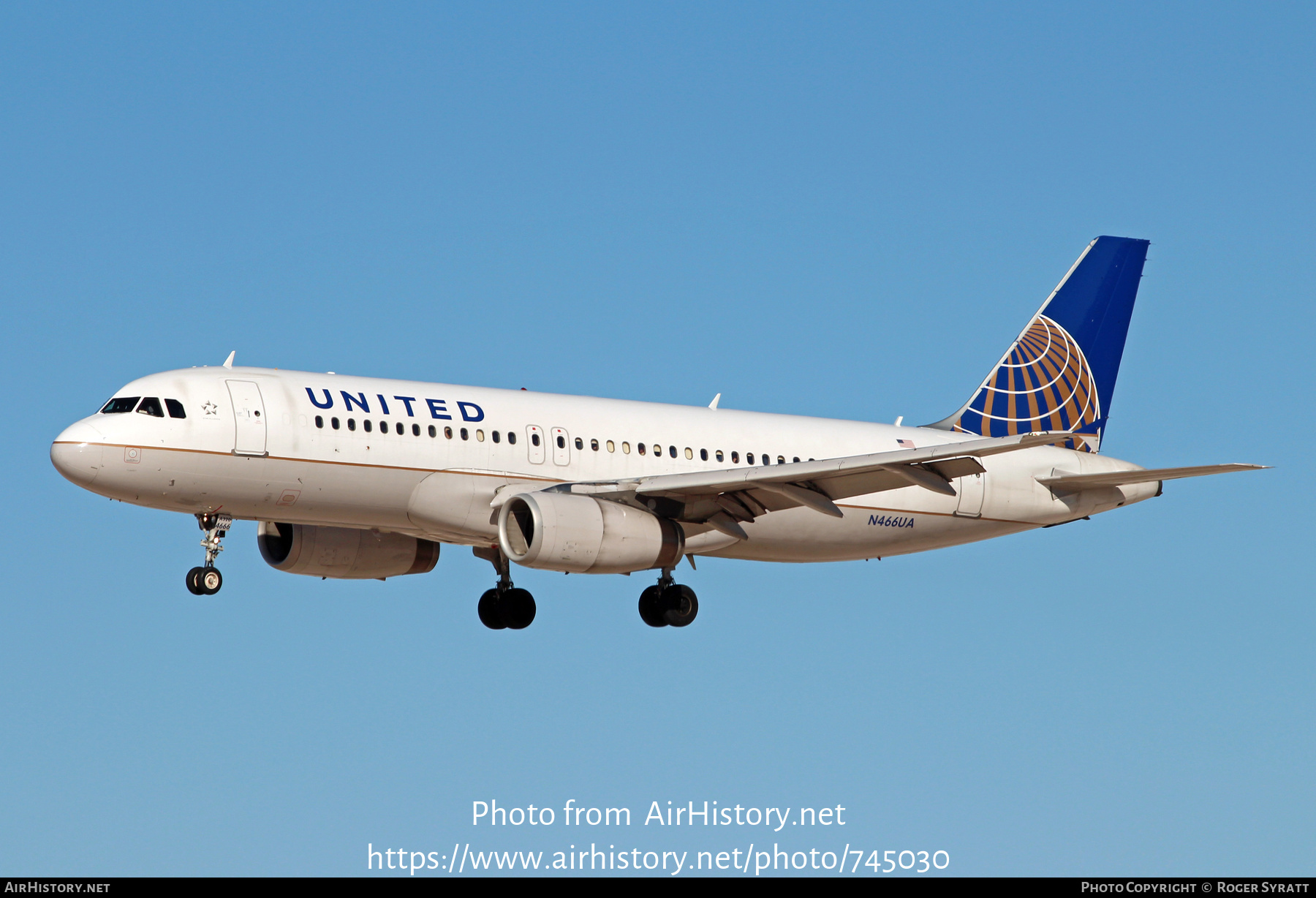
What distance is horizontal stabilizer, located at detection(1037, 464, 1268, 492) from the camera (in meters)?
31.9

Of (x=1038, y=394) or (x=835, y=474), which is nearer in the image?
(x=835, y=474)

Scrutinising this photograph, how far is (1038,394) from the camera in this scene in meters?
43.3

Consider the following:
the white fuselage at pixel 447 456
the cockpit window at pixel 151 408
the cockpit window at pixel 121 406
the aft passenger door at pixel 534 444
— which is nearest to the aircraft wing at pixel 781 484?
the aft passenger door at pixel 534 444

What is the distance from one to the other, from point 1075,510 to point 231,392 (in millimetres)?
19638

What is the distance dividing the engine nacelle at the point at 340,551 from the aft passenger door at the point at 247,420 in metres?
4.82

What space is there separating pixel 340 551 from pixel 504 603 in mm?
3778

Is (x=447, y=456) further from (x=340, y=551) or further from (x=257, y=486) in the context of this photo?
(x=340, y=551)

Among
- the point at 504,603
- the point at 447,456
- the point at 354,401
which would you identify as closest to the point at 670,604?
the point at 504,603

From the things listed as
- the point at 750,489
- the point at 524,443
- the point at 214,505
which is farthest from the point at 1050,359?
the point at 214,505

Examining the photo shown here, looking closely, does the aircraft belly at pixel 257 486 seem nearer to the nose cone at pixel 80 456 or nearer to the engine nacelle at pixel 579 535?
the nose cone at pixel 80 456

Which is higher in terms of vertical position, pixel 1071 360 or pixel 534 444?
pixel 1071 360

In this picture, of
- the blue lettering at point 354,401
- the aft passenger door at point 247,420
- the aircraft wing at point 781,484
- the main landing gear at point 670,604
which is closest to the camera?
the aft passenger door at point 247,420

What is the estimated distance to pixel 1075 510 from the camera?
40969 mm

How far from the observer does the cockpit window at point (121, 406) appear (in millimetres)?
32594
